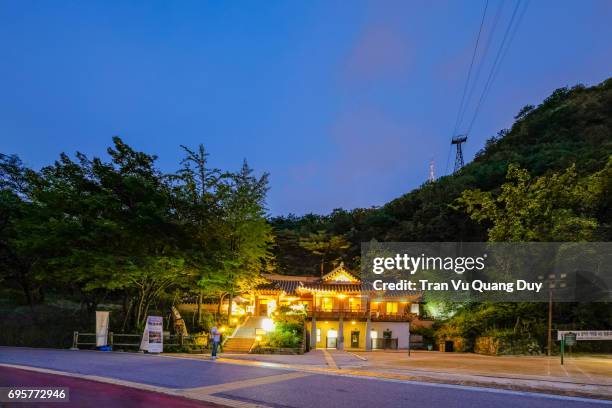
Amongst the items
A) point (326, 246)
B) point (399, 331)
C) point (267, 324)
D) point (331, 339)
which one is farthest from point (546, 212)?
point (326, 246)

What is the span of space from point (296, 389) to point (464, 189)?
51479mm

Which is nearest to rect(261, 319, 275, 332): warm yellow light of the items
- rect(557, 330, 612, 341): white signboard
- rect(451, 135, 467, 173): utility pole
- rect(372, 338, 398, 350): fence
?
rect(372, 338, 398, 350): fence

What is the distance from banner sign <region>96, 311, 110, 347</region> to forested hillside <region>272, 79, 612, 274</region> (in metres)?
38.2

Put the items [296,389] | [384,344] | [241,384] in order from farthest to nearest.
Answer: [384,344] < [241,384] < [296,389]

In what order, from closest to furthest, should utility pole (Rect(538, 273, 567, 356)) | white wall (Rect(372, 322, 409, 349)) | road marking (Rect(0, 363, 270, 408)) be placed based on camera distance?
road marking (Rect(0, 363, 270, 408))
utility pole (Rect(538, 273, 567, 356))
white wall (Rect(372, 322, 409, 349))

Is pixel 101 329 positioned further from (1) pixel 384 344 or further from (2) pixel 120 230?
(1) pixel 384 344

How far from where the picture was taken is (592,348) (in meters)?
24.6

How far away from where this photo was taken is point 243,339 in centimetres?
2528

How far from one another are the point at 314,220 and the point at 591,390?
229 ft

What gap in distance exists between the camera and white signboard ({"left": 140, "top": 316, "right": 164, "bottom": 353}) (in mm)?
18594

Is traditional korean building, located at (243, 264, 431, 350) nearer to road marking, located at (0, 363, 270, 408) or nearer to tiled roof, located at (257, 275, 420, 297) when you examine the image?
tiled roof, located at (257, 275, 420, 297)

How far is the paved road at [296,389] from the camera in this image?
27.8ft

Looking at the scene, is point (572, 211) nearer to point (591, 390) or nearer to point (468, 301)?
point (468, 301)


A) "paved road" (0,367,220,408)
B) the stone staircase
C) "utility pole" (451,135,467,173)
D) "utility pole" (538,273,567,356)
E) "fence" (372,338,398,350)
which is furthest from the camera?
"utility pole" (451,135,467,173)
